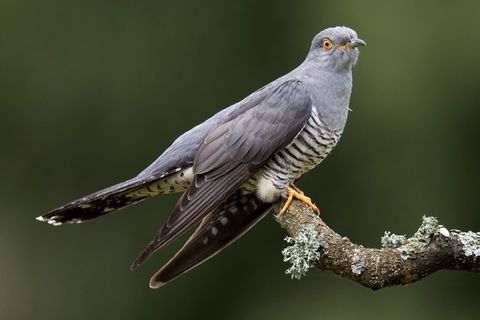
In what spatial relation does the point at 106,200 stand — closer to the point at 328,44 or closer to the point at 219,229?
the point at 219,229

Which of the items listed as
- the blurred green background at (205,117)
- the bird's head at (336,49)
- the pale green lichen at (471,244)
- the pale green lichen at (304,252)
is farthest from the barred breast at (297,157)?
the blurred green background at (205,117)

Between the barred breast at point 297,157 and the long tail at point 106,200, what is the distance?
1.26ft

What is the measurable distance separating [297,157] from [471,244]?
3.38ft

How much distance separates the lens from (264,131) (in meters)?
4.53

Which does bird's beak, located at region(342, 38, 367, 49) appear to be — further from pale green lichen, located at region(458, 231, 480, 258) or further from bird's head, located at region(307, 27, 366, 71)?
pale green lichen, located at region(458, 231, 480, 258)

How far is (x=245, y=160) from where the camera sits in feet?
14.8

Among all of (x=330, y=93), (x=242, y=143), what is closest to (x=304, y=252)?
(x=242, y=143)

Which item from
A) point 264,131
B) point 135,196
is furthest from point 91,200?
point 264,131

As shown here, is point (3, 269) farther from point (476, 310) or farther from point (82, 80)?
point (476, 310)

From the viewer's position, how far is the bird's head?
4703 mm

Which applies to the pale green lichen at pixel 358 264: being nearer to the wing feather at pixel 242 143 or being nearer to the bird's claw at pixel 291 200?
the bird's claw at pixel 291 200

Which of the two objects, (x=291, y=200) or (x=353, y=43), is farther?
(x=353, y=43)

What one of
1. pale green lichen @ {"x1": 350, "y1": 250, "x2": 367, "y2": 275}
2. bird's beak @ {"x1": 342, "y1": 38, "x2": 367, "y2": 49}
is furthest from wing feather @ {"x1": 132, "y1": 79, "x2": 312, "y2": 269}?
pale green lichen @ {"x1": 350, "y1": 250, "x2": 367, "y2": 275}

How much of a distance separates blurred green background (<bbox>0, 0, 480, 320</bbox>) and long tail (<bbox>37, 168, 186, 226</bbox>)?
8.66ft
